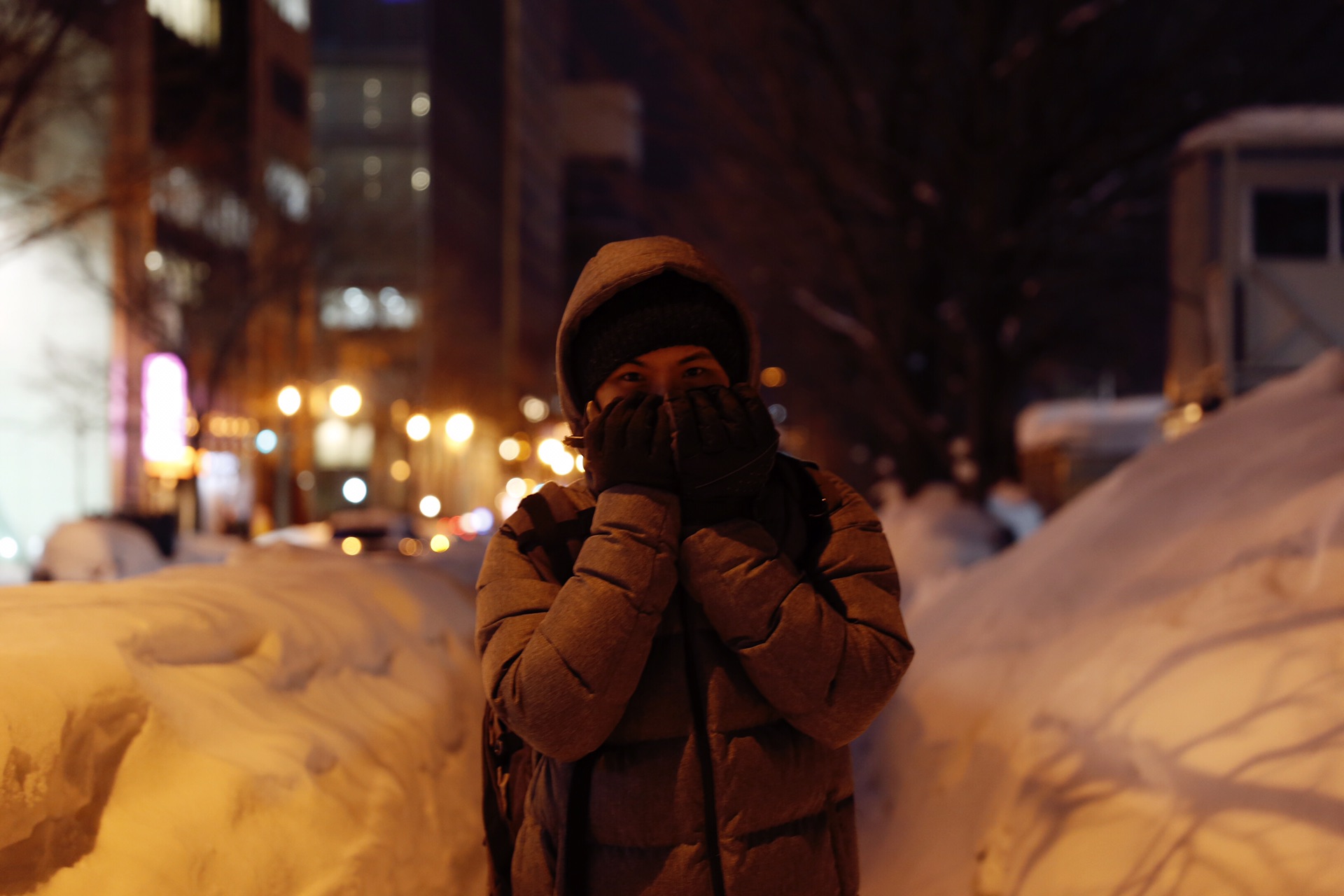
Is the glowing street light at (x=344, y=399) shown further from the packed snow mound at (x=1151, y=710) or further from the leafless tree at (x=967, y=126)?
the packed snow mound at (x=1151, y=710)

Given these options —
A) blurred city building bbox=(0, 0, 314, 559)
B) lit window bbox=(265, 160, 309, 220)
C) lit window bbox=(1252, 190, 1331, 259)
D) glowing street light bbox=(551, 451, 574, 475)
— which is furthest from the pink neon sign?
lit window bbox=(1252, 190, 1331, 259)

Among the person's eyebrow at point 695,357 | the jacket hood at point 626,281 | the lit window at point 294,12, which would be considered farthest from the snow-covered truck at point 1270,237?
the lit window at point 294,12

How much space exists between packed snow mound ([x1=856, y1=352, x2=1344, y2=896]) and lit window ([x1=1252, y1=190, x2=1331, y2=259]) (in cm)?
1320

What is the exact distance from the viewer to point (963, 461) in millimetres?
17688

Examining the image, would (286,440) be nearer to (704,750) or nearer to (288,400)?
(288,400)

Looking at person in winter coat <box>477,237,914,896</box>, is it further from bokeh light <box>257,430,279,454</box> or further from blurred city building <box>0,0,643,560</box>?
bokeh light <box>257,430,279,454</box>

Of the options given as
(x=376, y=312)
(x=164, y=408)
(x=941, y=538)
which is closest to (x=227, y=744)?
(x=941, y=538)

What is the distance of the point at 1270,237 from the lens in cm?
1938

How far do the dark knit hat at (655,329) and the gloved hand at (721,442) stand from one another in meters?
0.23

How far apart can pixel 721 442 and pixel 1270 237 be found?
1975 centimetres

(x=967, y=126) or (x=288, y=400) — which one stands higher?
(x=967, y=126)

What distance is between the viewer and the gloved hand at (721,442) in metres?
2.19

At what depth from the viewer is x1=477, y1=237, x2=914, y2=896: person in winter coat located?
2.19 m

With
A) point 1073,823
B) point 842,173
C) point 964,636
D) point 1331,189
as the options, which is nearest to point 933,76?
point 842,173
